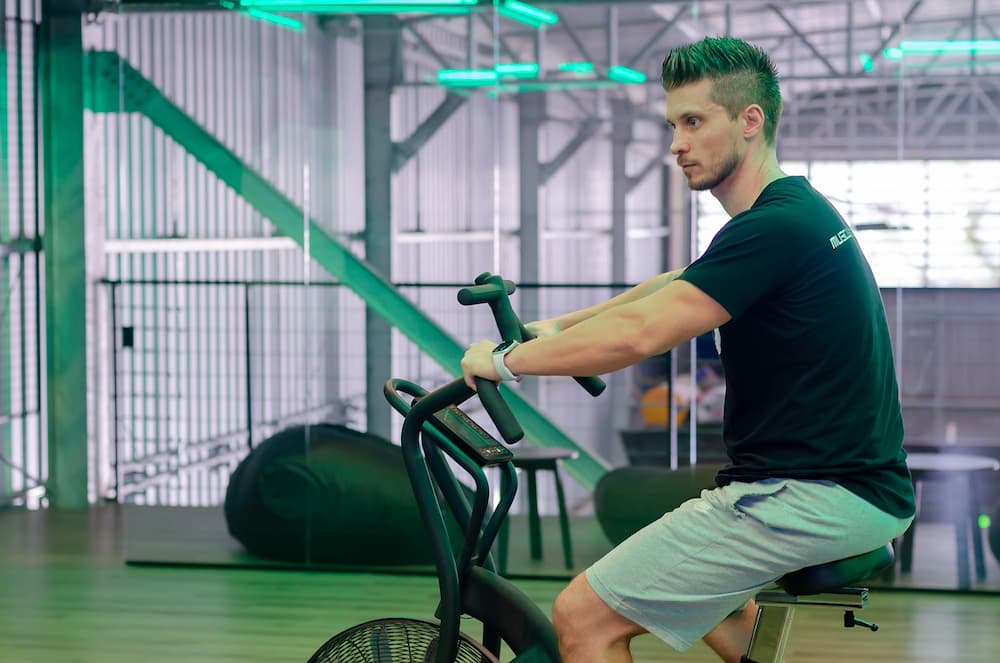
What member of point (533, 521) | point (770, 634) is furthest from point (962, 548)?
point (770, 634)

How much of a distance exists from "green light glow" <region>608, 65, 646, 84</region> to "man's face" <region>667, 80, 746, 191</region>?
95.2 inches

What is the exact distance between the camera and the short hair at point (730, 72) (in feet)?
5.83

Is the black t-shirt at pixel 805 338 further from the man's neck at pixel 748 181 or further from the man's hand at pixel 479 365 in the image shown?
the man's hand at pixel 479 365

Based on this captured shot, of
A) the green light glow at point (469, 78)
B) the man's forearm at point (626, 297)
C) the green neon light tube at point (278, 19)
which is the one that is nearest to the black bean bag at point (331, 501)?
the green light glow at point (469, 78)

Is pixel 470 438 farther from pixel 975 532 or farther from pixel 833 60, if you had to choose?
pixel 975 532

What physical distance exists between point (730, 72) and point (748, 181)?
0.52 ft

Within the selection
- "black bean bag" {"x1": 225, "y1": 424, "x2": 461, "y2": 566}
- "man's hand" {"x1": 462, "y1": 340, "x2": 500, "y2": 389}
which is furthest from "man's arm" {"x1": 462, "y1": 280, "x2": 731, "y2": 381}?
"black bean bag" {"x1": 225, "y1": 424, "x2": 461, "y2": 566}

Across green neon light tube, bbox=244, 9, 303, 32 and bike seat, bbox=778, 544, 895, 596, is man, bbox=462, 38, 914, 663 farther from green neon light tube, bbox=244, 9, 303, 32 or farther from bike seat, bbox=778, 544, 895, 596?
green neon light tube, bbox=244, 9, 303, 32

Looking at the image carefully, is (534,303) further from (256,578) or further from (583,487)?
(256,578)

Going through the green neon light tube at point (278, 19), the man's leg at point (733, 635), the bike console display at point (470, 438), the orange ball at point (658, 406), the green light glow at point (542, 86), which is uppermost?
the green neon light tube at point (278, 19)

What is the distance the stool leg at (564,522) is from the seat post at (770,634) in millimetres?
2436

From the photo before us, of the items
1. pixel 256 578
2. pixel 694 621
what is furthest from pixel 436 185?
pixel 694 621

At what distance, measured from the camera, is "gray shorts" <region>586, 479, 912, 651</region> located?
69.2 inches

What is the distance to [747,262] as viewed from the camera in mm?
1680
